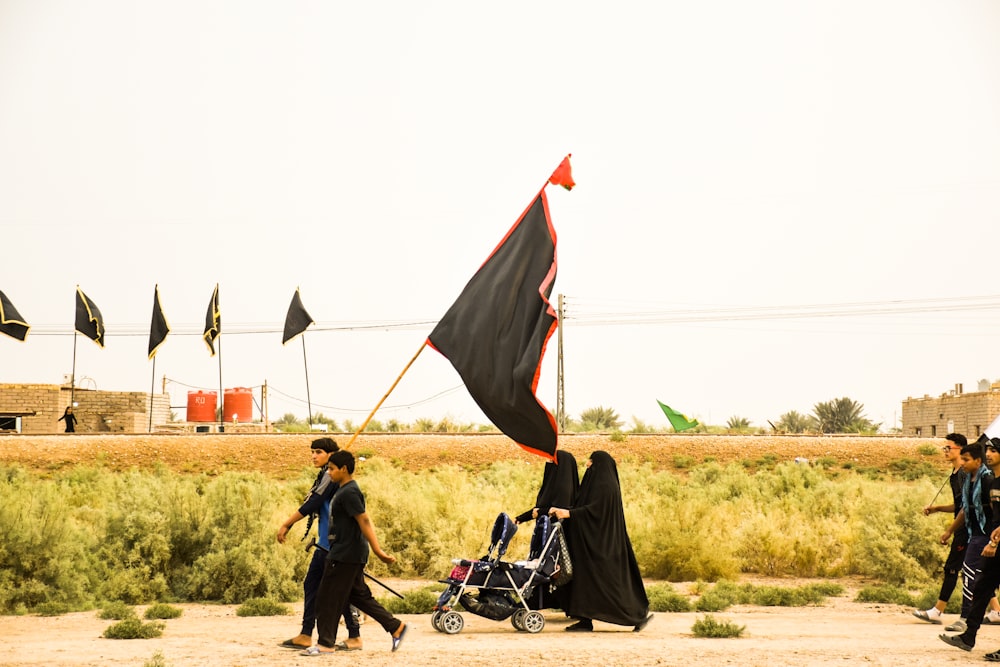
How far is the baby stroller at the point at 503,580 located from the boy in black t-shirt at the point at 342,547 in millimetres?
1595

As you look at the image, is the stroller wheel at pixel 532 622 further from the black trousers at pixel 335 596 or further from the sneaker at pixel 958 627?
the sneaker at pixel 958 627

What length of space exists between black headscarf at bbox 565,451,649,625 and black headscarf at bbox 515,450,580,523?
15 centimetres

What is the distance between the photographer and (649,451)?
129 feet

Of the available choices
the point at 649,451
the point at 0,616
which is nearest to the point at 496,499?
the point at 0,616

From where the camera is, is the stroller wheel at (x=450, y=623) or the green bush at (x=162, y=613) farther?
the green bush at (x=162, y=613)

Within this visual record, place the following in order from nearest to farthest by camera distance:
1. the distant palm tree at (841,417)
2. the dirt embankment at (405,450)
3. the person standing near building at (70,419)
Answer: the dirt embankment at (405,450), the person standing near building at (70,419), the distant palm tree at (841,417)

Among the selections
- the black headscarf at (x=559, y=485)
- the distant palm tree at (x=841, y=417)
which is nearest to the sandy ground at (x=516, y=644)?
the black headscarf at (x=559, y=485)

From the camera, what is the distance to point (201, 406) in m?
50.8

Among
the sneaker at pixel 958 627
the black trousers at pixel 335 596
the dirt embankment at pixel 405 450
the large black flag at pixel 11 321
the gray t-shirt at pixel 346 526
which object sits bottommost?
the sneaker at pixel 958 627

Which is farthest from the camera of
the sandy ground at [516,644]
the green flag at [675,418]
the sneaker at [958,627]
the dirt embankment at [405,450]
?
the green flag at [675,418]

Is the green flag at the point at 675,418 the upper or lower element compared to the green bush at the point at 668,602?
upper

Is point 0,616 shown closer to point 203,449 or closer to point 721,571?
point 721,571

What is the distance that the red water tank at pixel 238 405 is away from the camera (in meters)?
50.7

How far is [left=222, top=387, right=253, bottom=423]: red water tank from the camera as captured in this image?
50.7m
